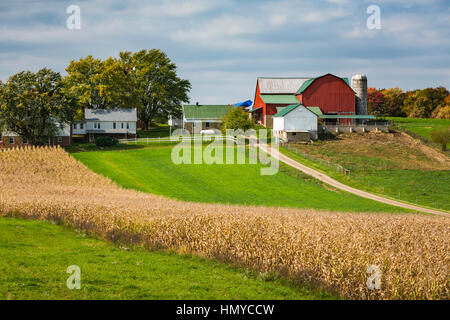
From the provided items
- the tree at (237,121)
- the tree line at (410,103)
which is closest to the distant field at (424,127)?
the tree line at (410,103)

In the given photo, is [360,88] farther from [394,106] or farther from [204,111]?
[394,106]

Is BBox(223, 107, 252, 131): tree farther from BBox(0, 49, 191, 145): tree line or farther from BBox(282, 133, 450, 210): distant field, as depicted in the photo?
BBox(0, 49, 191, 145): tree line

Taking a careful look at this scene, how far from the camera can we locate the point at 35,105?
238 feet

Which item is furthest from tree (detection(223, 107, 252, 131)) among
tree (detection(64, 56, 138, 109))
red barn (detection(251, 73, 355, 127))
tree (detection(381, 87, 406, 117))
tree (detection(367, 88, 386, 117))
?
tree (detection(381, 87, 406, 117))

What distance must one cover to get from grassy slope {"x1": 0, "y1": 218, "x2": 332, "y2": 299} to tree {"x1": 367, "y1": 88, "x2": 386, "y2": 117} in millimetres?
127048

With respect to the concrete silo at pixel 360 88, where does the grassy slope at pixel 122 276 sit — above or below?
below

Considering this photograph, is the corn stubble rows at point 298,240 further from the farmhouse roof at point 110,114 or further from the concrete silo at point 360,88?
the concrete silo at point 360,88

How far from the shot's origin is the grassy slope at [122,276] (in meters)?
11.9

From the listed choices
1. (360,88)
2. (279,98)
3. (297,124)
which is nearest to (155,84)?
(279,98)

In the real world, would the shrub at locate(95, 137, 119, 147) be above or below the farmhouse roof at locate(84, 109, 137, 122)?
below

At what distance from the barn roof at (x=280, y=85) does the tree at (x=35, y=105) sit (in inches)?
1604

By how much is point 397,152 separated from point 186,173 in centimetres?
3303

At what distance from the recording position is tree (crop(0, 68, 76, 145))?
71062 millimetres
